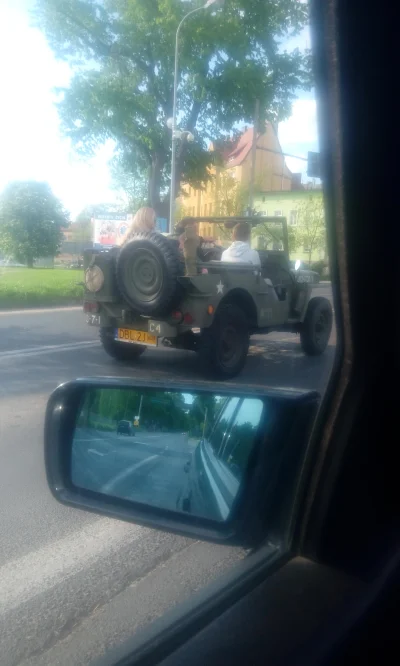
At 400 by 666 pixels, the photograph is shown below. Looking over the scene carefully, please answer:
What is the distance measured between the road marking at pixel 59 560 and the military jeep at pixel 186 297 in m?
3.63

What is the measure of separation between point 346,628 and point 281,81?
1.87 m

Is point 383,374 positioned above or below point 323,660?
above

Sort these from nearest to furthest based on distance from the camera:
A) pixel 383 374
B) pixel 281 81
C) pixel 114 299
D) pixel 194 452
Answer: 1. pixel 383 374
2. pixel 194 452
3. pixel 281 81
4. pixel 114 299

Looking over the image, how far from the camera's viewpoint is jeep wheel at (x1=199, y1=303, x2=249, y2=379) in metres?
7.20

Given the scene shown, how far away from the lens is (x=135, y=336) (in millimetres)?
7434

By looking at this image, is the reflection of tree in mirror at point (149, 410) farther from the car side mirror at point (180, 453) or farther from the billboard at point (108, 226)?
the billboard at point (108, 226)

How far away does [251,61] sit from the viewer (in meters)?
3.80

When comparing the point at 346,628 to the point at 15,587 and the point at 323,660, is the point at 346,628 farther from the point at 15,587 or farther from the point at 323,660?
the point at 15,587

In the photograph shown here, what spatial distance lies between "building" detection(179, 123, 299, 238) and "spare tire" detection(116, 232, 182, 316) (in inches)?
33.9

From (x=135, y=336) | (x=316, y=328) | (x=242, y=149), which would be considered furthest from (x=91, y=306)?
(x=242, y=149)

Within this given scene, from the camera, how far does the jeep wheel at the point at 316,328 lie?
28.7 ft

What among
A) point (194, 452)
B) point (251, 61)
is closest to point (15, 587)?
point (194, 452)

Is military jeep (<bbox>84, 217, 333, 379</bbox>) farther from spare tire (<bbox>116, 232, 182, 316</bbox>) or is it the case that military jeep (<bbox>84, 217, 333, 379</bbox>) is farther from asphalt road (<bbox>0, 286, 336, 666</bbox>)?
asphalt road (<bbox>0, 286, 336, 666</bbox>)

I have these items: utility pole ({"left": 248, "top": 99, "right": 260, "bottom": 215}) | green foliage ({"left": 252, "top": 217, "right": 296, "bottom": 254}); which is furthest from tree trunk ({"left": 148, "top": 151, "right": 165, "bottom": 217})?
utility pole ({"left": 248, "top": 99, "right": 260, "bottom": 215})
